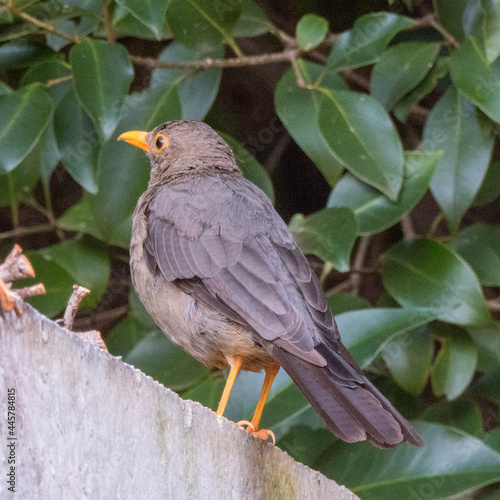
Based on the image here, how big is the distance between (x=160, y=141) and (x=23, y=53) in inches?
33.1

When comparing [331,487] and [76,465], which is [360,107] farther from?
[76,465]

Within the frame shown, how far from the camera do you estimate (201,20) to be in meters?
3.37

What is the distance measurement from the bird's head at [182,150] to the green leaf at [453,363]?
1.33m

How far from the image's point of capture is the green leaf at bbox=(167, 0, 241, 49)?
3329mm

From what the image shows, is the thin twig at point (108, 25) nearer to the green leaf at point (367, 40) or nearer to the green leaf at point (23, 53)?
the green leaf at point (23, 53)

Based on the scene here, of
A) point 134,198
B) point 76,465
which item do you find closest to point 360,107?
point 134,198

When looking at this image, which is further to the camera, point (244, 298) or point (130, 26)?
point (130, 26)

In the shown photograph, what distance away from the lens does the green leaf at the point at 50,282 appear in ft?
10.8

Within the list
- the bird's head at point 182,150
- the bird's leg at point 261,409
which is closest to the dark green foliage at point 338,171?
the bird's head at point 182,150

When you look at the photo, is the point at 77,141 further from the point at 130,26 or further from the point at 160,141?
the point at 130,26

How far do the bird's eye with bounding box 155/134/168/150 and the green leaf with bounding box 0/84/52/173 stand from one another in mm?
463

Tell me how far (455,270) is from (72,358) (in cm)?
229

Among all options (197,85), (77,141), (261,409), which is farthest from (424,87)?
(261,409)

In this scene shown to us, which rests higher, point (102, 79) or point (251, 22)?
point (251, 22)
